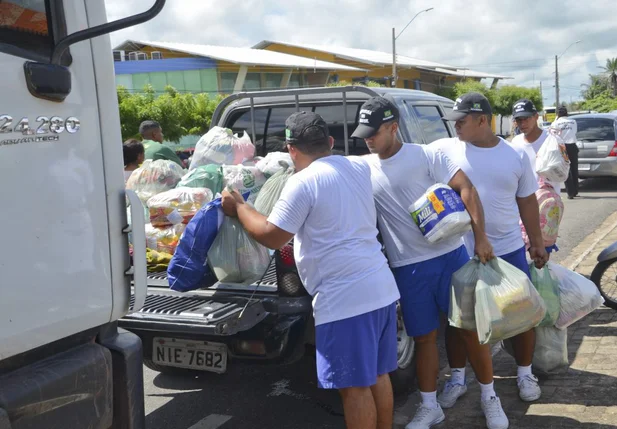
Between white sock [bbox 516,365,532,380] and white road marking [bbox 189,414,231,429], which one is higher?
white sock [bbox 516,365,532,380]

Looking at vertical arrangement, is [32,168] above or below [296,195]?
above

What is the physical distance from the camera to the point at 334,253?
10.8ft

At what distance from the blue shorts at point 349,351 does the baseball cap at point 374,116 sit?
1069 millimetres

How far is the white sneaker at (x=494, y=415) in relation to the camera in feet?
13.3

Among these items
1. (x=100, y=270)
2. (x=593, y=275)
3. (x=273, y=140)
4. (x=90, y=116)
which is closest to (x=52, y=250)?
(x=100, y=270)

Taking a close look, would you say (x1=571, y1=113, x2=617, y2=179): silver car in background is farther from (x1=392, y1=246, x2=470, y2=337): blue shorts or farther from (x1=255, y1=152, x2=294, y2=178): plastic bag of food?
(x1=392, y1=246, x2=470, y2=337): blue shorts

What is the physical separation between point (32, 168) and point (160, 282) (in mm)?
2069

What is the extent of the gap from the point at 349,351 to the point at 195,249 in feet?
3.62

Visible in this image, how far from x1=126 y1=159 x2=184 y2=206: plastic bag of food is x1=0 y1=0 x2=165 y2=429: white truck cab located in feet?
8.12

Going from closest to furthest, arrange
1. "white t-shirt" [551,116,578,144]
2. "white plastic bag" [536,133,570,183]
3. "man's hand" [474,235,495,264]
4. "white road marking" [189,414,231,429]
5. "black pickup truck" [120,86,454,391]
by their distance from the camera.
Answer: "black pickup truck" [120,86,454,391] < "man's hand" [474,235,495,264] < "white road marking" [189,414,231,429] < "white plastic bag" [536,133,570,183] < "white t-shirt" [551,116,578,144]

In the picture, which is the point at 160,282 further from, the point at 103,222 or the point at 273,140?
the point at 273,140

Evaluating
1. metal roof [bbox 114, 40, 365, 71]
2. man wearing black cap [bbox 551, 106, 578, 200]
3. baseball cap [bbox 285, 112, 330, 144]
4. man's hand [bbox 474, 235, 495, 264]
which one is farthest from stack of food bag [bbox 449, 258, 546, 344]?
metal roof [bbox 114, 40, 365, 71]

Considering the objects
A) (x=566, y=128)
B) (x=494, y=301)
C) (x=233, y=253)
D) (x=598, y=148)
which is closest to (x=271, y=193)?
(x=233, y=253)

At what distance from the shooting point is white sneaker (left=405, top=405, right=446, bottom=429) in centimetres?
410
